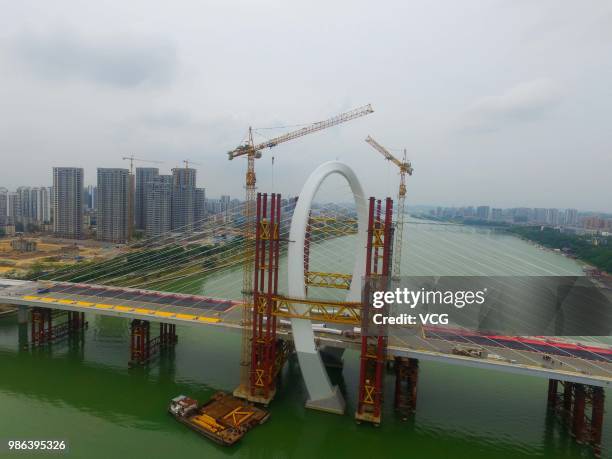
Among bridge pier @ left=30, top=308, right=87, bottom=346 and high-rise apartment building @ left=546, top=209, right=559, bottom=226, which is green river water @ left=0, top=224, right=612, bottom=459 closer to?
bridge pier @ left=30, top=308, right=87, bottom=346

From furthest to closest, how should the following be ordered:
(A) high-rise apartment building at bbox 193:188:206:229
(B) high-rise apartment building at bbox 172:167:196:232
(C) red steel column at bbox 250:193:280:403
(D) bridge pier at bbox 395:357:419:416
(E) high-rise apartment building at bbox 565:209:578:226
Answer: (E) high-rise apartment building at bbox 565:209:578:226 < (A) high-rise apartment building at bbox 193:188:206:229 < (B) high-rise apartment building at bbox 172:167:196:232 < (D) bridge pier at bbox 395:357:419:416 < (C) red steel column at bbox 250:193:280:403

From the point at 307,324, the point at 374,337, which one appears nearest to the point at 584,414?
the point at 374,337

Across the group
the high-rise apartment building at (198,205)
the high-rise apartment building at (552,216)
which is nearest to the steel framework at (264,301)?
the high-rise apartment building at (198,205)

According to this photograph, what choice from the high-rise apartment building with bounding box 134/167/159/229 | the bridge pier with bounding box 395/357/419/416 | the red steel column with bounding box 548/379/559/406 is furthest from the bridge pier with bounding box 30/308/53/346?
the high-rise apartment building with bounding box 134/167/159/229

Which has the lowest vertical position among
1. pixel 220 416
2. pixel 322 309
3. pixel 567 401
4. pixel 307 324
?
pixel 220 416

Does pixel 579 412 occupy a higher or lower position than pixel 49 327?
higher

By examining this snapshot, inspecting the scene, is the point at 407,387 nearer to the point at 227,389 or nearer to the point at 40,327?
the point at 227,389

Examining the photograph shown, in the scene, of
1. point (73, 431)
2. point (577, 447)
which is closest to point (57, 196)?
point (73, 431)

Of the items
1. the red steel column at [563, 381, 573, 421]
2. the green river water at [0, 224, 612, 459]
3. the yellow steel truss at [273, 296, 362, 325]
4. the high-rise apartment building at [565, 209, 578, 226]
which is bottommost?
the green river water at [0, 224, 612, 459]
